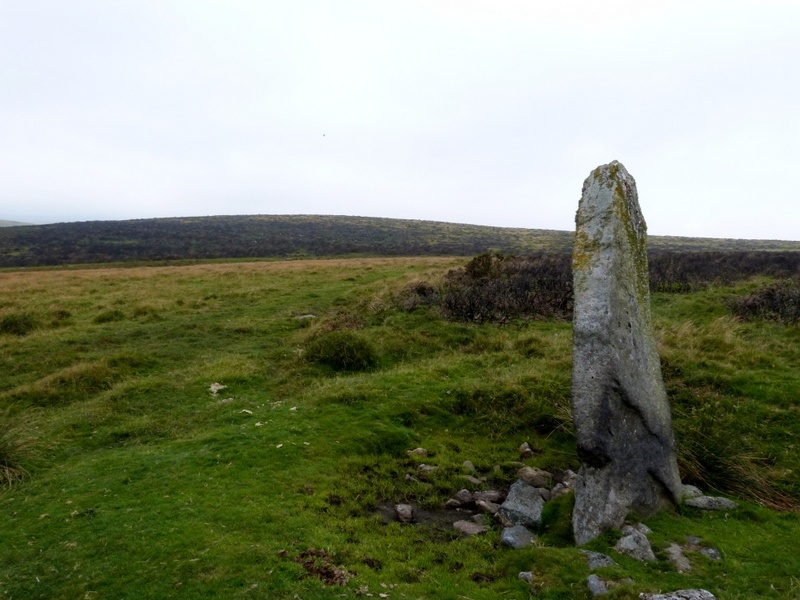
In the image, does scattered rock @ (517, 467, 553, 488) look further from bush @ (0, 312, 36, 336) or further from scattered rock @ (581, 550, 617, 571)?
bush @ (0, 312, 36, 336)

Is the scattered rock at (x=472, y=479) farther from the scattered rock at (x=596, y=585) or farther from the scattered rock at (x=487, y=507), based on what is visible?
the scattered rock at (x=596, y=585)

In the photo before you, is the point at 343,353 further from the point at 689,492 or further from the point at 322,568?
the point at 689,492

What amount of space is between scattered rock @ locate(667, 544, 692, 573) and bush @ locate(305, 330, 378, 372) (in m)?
8.61

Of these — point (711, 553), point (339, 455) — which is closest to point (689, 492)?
point (711, 553)

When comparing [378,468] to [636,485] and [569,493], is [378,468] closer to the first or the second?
[569,493]

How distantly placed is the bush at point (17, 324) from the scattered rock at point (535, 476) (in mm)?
17546

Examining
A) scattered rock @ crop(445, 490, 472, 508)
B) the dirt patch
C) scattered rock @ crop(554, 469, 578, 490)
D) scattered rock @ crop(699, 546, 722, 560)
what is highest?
scattered rock @ crop(699, 546, 722, 560)

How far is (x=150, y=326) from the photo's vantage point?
1955 centimetres

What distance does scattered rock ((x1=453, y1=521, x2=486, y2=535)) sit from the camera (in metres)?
6.82

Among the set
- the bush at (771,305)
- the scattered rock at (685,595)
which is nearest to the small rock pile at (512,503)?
the scattered rock at (685,595)

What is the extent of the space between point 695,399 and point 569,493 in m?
4.31

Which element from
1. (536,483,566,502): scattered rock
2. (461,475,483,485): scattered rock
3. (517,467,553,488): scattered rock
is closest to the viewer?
(536,483,566,502): scattered rock

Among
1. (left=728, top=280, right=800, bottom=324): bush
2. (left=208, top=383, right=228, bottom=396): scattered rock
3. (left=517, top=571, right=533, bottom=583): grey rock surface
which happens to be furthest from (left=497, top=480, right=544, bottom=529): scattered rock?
(left=728, top=280, right=800, bottom=324): bush

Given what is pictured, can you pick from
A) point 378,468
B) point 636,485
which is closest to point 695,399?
point 636,485
